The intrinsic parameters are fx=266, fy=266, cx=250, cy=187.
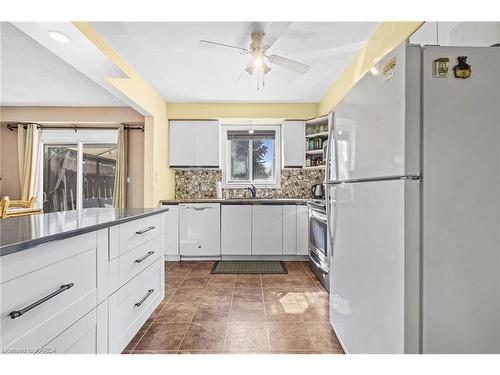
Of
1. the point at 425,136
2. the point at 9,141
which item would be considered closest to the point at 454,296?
the point at 425,136

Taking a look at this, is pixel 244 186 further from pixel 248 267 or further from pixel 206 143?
pixel 248 267

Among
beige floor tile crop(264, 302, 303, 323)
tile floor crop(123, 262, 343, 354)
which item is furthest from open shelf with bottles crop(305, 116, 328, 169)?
beige floor tile crop(264, 302, 303, 323)

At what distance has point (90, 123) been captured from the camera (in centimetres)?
462

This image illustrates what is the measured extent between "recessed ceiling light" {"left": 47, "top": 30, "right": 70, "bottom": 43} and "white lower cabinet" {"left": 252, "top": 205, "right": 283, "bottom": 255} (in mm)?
2781

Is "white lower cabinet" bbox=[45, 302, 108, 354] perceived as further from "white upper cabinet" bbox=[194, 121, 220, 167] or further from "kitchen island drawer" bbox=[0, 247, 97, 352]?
"white upper cabinet" bbox=[194, 121, 220, 167]

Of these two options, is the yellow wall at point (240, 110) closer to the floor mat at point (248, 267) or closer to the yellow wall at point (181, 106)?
the yellow wall at point (181, 106)

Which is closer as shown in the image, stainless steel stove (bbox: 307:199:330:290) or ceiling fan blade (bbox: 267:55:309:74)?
ceiling fan blade (bbox: 267:55:309:74)

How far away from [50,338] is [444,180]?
1.60m

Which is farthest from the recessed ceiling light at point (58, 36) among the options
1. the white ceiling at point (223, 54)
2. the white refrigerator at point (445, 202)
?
the white refrigerator at point (445, 202)

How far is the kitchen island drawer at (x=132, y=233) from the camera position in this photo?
56.2 inches

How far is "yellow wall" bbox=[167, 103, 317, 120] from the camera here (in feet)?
13.9

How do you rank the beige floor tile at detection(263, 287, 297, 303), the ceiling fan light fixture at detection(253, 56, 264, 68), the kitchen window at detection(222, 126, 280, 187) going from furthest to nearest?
the kitchen window at detection(222, 126, 280, 187) < the beige floor tile at detection(263, 287, 297, 303) < the ceiling fan light fixture at detection(253, 56, 264, 68)

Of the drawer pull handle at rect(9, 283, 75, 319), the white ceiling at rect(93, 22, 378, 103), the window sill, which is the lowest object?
the drawer pull handle at rect(9, 283, 75, 319)

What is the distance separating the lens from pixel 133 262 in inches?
65.2
